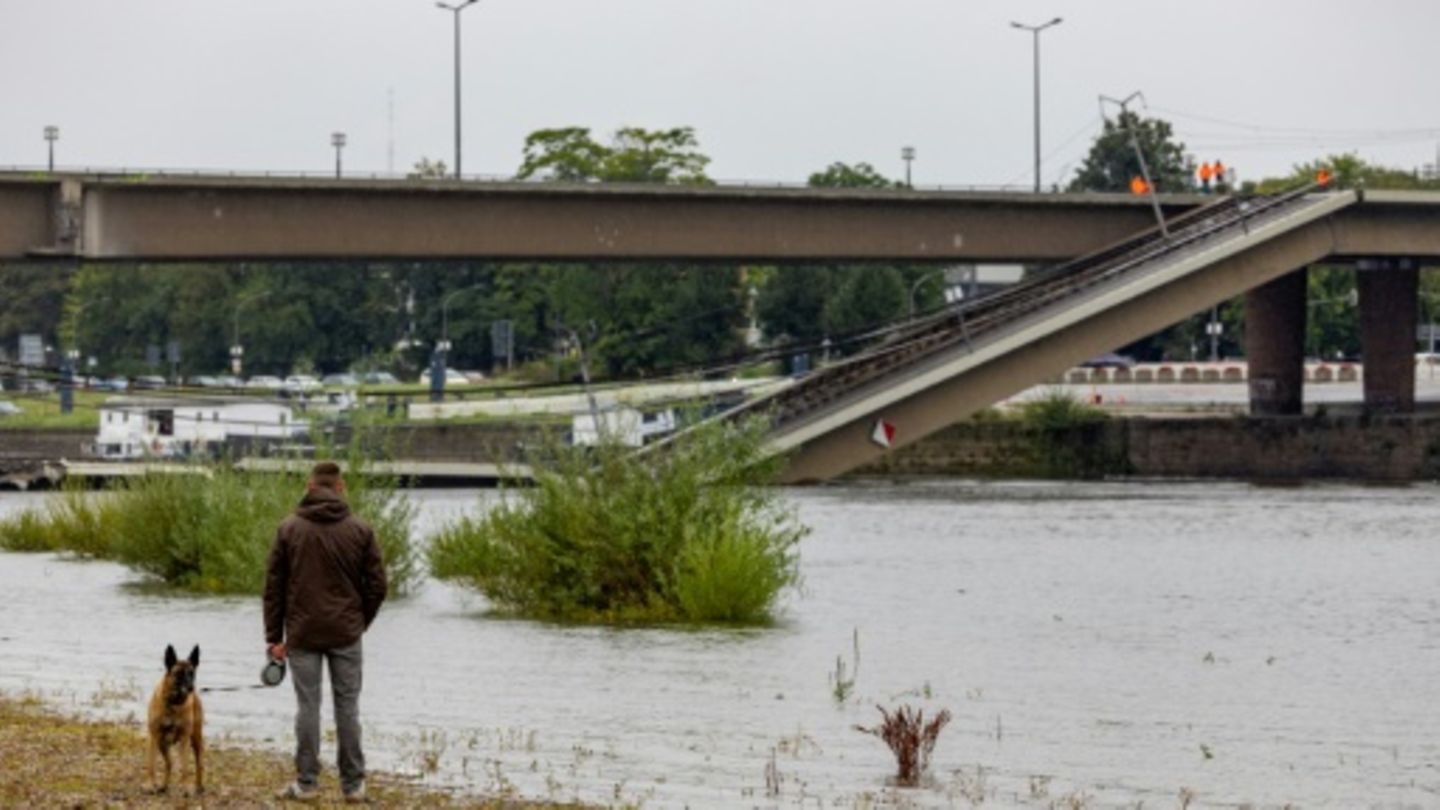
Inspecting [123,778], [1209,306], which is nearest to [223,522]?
[123,778]

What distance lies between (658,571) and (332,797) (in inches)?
789

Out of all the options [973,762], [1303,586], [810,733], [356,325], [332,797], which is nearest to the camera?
[332,797]

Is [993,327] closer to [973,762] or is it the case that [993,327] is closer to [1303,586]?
[1303,586]

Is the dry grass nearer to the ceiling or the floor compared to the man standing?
nearer to the floor

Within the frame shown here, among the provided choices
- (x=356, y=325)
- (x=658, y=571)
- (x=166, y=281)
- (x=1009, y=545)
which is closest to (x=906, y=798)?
(x=658, y=571)

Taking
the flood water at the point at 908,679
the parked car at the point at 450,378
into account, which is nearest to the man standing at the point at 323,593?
the flood water at the point at 908,679

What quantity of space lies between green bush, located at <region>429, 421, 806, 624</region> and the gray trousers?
755 inches

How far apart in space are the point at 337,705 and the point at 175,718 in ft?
3.52

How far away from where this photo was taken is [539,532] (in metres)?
42.7

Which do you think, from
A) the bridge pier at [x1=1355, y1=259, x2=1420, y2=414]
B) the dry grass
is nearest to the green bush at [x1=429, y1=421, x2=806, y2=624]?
the dry grass

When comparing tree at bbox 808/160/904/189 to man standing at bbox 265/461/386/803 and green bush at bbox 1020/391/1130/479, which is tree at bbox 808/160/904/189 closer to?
green bush at bbox 1020/391/1130/479

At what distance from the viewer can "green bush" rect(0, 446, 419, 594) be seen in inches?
1761

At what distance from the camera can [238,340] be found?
6506 inches

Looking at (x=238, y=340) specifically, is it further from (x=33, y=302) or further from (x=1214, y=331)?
(x=1214, y=331)
